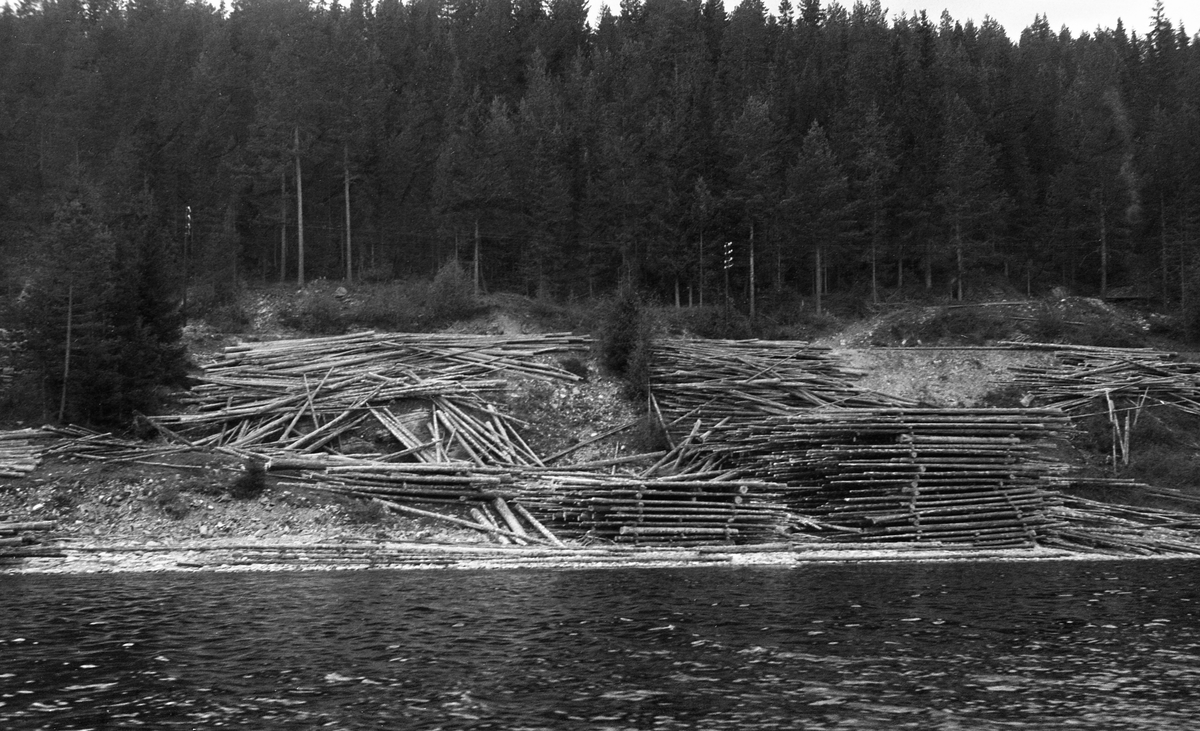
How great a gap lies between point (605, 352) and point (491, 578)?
16.0 metres

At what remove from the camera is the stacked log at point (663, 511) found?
2422 centimetres

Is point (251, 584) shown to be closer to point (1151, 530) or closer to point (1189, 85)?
point (1151, 530)

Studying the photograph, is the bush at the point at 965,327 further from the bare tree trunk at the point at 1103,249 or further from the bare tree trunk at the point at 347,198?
the bare tree trunk at the point at 347,198

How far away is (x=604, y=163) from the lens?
51.8m

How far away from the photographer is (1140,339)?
41.8m

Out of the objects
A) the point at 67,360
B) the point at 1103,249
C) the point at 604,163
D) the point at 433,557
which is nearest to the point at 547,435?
the point at 433,557

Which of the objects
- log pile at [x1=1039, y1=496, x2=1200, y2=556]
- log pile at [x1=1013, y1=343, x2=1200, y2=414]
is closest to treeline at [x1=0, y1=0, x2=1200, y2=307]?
log pile at [x1=1013, y1=343, x2=1200, y2=414]

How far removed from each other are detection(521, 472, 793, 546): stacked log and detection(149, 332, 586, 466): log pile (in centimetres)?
391

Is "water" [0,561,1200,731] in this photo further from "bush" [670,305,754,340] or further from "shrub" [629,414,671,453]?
"bush" [670,305,754,340]

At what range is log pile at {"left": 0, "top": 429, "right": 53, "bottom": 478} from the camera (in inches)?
1020

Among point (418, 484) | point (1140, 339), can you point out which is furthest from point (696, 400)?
point (1140, 339)

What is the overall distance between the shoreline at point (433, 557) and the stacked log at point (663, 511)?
723 mm

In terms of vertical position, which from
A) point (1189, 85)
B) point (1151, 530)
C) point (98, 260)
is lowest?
point (1151, 530)

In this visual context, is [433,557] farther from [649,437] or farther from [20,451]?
[20,451]
